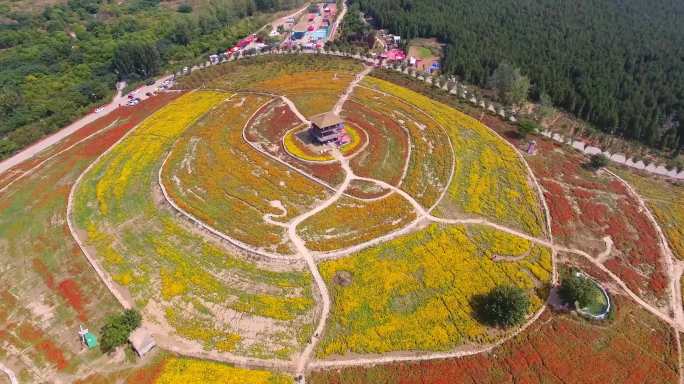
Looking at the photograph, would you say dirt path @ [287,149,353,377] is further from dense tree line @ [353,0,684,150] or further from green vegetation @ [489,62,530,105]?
dense tree line @ [353,0,684,150]

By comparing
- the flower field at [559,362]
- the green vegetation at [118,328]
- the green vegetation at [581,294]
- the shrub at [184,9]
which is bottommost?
the green vegetation at [118,328]

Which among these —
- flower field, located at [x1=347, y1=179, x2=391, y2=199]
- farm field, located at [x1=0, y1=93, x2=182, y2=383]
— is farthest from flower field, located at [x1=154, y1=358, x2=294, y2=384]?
flower field, located at [x1=347, y1=179, x2=391, y2=199]

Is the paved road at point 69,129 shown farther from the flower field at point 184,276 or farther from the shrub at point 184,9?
the shrub at point 184,9

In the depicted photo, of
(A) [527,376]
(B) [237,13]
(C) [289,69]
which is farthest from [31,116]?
(A) [527,376]

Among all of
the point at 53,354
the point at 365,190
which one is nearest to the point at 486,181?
the point at 365,190

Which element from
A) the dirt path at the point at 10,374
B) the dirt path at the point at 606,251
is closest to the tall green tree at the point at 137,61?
the dirt path at the point at 10,374

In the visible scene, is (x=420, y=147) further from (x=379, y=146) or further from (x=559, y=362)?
(x=559, y=362)
